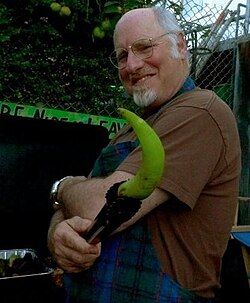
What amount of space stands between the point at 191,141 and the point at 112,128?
170 cm

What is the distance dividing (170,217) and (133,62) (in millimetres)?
548

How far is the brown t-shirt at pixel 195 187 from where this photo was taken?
1.27 metres

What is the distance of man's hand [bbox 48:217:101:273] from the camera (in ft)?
3.72

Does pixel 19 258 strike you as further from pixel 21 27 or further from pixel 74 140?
pixel 21 27

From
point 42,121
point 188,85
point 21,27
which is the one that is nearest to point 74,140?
point 42,121

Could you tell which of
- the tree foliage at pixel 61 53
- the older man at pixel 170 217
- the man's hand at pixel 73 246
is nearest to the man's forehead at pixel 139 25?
the older man at pixel 170 217

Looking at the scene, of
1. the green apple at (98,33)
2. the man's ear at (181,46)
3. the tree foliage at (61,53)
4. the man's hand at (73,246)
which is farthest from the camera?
the green apple at (98,33)

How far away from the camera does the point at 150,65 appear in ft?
5.19

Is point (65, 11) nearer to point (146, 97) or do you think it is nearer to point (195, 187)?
point (146, 97)

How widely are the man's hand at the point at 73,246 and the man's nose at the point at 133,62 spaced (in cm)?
58

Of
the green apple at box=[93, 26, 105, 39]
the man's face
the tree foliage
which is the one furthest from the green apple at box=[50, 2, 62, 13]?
the man's face

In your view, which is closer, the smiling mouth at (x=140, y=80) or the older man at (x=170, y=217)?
the older man at (x=170, y=217)

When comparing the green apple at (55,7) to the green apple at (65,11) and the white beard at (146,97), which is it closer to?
the green apple at (65,11)

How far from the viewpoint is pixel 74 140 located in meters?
2.49
